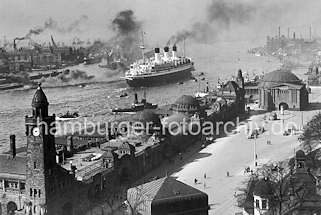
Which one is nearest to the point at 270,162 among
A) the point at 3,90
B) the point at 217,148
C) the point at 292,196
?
the point at 217,148

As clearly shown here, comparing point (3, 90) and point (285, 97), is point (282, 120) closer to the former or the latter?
point (285, 97)

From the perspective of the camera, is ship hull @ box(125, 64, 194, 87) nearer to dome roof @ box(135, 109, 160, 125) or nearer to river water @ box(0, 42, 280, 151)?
river water @ box(0, 42, 280, 151)

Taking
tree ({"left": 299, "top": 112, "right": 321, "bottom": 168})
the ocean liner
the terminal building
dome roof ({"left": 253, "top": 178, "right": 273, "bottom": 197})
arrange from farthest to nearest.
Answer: the ocean liner < the terminal building < tree ({"left": 299, "top": 112, "right": 321, "bottom": 168}) < dome roof ({"left": 253, "top": 178, "right": 273, "bottom": 197})

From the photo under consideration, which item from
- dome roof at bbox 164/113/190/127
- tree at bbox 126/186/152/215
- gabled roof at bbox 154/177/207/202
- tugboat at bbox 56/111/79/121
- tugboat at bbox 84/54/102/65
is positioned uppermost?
tugboat at bbox 84/54/102/65

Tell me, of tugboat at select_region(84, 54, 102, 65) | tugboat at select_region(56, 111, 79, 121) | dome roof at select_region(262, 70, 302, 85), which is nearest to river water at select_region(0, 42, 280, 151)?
tugboat at select_region(56, 111, 79, 121)

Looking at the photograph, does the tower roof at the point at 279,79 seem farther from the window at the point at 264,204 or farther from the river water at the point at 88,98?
the window at the point at 264,204

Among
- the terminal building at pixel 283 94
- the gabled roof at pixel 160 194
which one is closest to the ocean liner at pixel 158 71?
the terminal building at pixel 283 94

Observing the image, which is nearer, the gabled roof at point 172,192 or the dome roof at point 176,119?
the gabled roof at point 172,192
